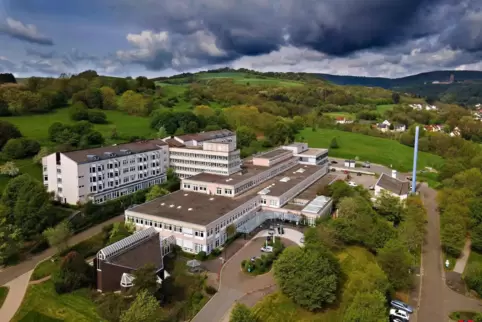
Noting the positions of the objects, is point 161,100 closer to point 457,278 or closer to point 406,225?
point 406,225

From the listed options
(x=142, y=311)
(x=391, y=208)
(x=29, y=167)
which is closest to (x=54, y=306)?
(x=142, y=311)

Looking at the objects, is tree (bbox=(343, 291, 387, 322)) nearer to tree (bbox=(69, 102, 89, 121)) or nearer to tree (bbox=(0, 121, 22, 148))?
tree (bbox=(0, 121, 22, 148))

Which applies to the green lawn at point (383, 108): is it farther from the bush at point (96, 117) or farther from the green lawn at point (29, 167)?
the green lawn at point (29, 167)

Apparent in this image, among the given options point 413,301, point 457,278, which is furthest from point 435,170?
point 413,301

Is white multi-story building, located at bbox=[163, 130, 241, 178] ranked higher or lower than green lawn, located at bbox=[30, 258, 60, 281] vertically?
higher

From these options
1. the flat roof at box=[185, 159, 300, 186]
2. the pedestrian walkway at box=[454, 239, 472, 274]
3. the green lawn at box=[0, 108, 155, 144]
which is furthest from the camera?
the green lawn at box=[0, 108, 155, 144]

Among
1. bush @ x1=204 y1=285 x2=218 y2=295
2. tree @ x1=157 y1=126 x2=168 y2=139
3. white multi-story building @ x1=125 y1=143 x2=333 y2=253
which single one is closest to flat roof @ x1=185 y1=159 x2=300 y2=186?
white multi-story building @ x1=125 y1=143 x2=333 y2=253

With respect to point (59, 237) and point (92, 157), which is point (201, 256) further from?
point (92, 157)
